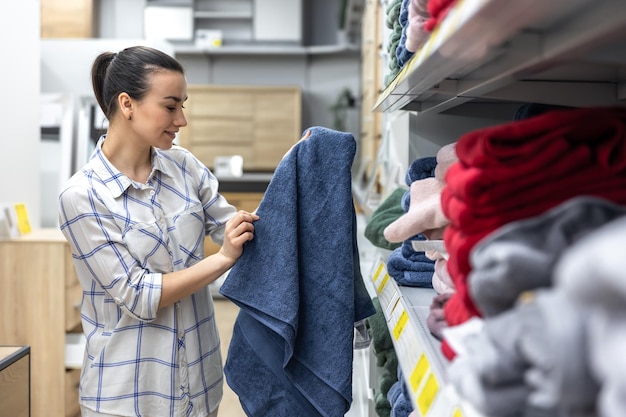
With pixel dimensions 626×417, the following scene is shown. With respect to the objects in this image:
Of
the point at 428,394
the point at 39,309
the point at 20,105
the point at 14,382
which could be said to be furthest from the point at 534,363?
the point at 20,105

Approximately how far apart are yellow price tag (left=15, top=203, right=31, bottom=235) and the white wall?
76mm

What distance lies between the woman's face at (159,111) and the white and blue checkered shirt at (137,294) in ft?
0.27

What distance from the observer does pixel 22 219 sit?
3754mm

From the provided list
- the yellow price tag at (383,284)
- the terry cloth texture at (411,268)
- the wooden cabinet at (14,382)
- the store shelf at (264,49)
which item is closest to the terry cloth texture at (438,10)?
the terry cloth texture at (411,268)

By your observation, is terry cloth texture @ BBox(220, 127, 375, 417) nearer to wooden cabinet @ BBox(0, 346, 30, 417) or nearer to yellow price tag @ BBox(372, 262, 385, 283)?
yellow price tag @ BBox(372, 262, 385, 283)

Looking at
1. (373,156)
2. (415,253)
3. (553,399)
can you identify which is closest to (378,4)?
(373,156)

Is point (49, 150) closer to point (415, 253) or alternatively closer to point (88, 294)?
point (88, 294)

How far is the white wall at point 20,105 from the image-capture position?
3.80 m

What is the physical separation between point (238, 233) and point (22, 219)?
2578mm

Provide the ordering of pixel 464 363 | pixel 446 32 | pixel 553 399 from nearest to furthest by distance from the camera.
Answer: pixel 553 399, pixel 464 363, pixel 446 32

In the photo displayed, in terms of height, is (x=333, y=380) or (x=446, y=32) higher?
(x=446, y=32)

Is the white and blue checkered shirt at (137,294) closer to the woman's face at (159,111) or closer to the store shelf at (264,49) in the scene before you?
the woman's face at (159,111)

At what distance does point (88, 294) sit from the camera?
6.02 feet

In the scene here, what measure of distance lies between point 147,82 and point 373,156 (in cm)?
351
